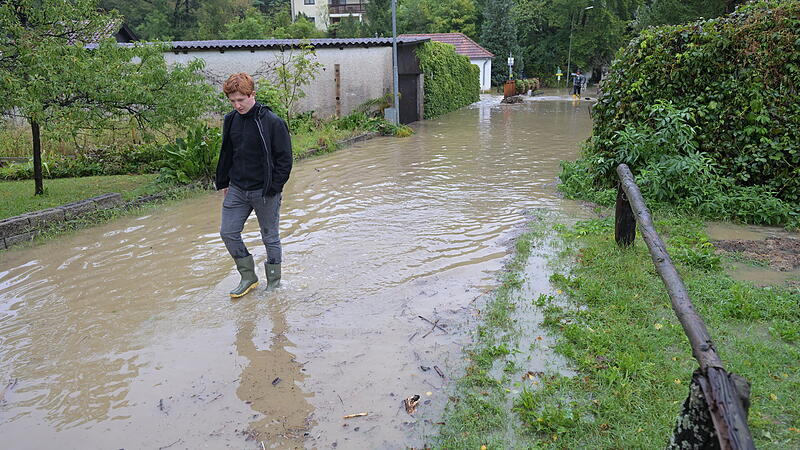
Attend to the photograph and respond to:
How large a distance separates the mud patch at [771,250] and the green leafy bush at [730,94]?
124cm

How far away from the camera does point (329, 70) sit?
20.9m

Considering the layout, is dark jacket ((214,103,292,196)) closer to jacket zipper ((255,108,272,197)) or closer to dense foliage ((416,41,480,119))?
jacket zipper ((255,108,272,197))

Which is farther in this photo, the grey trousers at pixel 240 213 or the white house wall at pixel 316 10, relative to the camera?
the white house wall at pixel 316 10

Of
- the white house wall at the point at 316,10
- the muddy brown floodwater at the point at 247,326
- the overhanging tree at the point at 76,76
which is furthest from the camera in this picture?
the white house wall at the point at 316,10

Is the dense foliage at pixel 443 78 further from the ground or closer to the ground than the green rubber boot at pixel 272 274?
further from the ground

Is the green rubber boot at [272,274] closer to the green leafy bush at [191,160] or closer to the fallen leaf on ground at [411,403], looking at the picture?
the fallen leaf on ground at [411,403]

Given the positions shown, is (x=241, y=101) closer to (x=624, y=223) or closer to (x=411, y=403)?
(x=411, y=403)

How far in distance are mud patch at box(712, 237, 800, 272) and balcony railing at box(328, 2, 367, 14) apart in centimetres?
6010

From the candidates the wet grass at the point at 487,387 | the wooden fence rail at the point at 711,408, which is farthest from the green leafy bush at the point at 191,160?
the wooden fence rail at the point at 711,408

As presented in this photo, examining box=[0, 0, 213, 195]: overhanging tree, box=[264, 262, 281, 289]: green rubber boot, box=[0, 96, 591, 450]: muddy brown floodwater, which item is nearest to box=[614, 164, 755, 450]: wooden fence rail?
box=[0, 96, 591, 450]: muddy brown floodwater

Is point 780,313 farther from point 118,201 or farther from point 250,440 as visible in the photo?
point 118,201

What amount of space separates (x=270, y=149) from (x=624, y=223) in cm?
379

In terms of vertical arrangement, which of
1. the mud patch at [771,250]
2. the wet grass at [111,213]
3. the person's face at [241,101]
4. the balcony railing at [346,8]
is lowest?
the mud patch at [771,250]

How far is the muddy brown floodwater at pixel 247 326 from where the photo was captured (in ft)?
12.5
